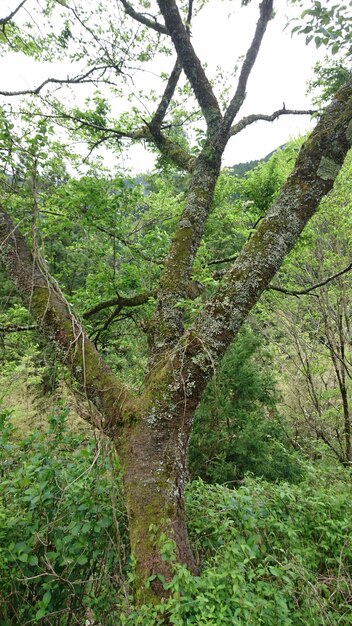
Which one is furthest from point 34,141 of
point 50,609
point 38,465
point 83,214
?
point 50,609

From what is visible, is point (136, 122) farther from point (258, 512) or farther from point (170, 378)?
point (258, 512)

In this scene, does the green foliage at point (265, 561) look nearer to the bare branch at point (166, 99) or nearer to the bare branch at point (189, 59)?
the bare branch at point (189, 59)

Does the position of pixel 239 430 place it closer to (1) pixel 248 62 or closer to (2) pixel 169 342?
(2) pixel 169 342

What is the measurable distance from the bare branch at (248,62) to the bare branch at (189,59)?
21 centimetres

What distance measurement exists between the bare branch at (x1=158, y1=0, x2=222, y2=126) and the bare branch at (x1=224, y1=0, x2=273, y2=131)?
205 mm

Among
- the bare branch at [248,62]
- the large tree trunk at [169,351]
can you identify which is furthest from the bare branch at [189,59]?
the large tree trunk at [169,351]

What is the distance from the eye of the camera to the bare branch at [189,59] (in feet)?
10.4

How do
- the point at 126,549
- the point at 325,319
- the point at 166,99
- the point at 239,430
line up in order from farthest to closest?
the point at 325,319 < the point at 239,430 < the point at 166,99 < the point at 126,549

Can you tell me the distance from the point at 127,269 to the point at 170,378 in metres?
2.19

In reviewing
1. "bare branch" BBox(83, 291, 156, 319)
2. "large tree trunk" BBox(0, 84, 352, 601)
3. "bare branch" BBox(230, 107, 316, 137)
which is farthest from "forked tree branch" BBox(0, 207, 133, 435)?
"bare branch" BBox(230, 107, 316, 137)

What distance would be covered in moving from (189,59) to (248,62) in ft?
1.91

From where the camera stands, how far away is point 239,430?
600 centimetres

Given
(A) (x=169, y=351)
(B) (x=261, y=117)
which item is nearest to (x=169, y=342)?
(A) (x=169, y=351)

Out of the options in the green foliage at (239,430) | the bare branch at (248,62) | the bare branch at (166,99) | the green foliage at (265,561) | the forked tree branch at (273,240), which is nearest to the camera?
the green foliage at (265,561)
